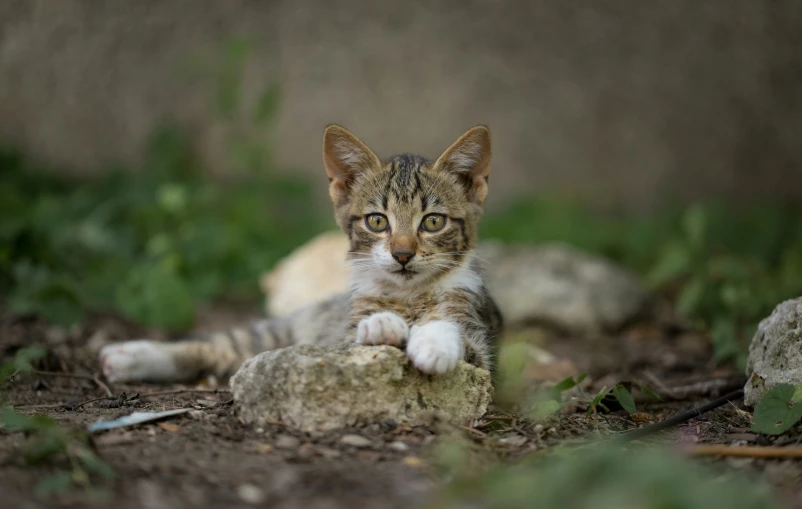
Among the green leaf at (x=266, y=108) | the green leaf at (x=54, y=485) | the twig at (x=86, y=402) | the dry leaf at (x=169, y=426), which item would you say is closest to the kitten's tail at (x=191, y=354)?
the twig at (x=86, y=402)

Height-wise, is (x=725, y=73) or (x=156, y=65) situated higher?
(x=156, y=65)

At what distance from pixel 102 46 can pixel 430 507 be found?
25.9 ft

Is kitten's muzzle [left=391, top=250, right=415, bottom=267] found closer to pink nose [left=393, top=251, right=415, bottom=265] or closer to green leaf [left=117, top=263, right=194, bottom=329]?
pink nose [left=393, top=251, right=415, bottom=265]

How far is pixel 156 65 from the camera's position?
9.11m

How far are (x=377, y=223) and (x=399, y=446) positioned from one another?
1.42m

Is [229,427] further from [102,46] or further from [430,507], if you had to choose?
[102,46]

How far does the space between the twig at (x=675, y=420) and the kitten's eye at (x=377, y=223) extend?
1602 mm

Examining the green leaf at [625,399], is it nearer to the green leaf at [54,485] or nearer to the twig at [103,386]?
the green leaf at [54,485]

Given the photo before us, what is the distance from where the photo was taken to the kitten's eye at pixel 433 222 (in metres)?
4.05

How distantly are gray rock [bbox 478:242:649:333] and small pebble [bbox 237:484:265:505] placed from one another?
4162mm

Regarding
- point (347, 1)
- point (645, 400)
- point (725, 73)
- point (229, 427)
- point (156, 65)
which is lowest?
point (645, 400)

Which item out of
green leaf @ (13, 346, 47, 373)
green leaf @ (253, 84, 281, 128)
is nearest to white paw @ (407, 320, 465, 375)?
green leaf @ (13, 346, 47, 373)

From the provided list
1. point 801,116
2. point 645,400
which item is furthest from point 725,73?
point 645,400

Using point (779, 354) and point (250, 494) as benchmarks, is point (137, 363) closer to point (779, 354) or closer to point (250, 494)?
point (250, 494)
